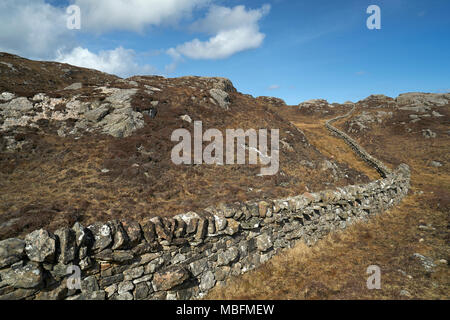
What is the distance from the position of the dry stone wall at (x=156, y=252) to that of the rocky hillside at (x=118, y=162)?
3.85 meters

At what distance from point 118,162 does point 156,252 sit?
12.1m

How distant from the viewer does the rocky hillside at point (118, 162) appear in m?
11.5

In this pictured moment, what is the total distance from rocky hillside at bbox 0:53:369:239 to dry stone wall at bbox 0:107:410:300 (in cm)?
385

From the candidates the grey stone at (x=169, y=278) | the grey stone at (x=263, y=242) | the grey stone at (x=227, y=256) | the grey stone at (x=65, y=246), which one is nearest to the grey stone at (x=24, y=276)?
the grey stone at (x=65, y=246)

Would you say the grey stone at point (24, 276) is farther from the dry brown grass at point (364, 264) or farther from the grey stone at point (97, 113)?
the grey stone at point (97, 113)

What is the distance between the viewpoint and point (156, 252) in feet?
20.7

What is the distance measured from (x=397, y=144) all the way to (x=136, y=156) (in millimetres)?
42438

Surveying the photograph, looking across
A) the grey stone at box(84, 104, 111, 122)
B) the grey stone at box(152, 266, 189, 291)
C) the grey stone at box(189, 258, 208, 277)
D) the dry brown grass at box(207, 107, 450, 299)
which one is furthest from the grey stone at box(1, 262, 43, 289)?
the grey stone at box(84, 104, 111, 122)

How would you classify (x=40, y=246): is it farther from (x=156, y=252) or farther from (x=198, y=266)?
(x=198, y=266)

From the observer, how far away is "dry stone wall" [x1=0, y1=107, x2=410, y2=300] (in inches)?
185

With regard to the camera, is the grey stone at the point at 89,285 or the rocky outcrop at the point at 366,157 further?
the rocky outcrop at the point at 366,157

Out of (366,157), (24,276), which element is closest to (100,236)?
(24,276)

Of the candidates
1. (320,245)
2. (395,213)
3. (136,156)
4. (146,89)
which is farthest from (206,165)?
(146,89)

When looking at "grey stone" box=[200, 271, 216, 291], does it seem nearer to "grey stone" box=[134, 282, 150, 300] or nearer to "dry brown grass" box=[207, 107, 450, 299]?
"dry brown grass" box=[207, 107, 450, 299]
